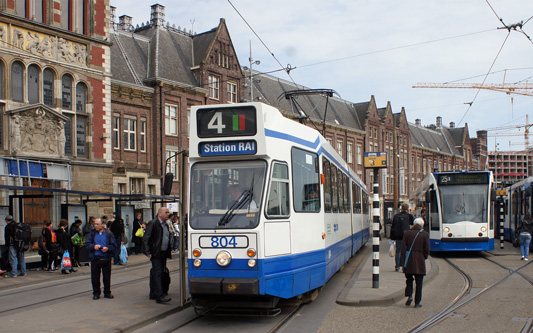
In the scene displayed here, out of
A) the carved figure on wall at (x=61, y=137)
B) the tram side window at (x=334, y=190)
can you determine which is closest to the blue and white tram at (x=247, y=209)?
the tram side window at (x=334, y=190)

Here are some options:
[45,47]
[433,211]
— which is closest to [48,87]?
[45,47]

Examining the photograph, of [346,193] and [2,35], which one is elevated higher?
[2,35]

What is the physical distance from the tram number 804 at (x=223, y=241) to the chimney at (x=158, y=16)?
3276 centimetres

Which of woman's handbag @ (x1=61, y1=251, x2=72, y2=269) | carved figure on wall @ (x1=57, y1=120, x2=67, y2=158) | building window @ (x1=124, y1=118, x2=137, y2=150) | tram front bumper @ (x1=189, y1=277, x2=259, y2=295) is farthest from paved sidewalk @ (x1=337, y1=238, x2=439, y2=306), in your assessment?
building window @ (x1=124, y1=118, x2=137, y2=150)

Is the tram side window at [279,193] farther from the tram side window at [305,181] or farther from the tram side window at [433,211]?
the tram side window at [433,211]

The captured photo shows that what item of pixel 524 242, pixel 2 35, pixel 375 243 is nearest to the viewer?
pixel 375 243

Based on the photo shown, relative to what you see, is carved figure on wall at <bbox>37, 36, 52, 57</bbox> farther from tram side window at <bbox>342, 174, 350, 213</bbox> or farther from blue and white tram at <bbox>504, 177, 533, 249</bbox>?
blue and white tram at <bbox>504, 177, 533, 249</bbox>

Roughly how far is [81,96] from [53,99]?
62.9 inches

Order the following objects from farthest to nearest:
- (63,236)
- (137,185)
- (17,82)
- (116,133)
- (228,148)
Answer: (137,185) < (116,133) < (17,82) < (63,236) < (228,148)

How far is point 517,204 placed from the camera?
24875 millimetres

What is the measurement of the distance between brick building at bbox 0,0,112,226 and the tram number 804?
1412cm

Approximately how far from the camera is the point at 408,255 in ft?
32.9

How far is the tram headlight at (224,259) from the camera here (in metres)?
8.29

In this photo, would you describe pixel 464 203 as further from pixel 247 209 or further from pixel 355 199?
pixel 247 209
